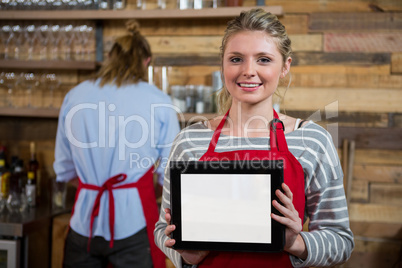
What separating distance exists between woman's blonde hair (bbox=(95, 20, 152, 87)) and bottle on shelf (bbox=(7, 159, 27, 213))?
1.02m

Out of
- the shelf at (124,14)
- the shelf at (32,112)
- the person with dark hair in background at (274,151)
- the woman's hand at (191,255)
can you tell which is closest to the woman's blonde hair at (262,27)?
the person with dark hair in background at (274,151)

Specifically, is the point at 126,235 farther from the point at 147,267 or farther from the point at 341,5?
the point at 341,5

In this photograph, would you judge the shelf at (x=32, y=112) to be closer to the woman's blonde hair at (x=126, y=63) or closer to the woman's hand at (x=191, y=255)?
the woman's blonde hair at (x=126, y=63)

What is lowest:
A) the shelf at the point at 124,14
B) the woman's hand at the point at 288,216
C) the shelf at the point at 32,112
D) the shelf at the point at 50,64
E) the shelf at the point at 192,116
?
the woman's hand at the point at 288,216

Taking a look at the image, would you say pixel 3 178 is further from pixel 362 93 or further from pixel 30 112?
pixel 362 93

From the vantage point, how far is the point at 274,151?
1.02 m

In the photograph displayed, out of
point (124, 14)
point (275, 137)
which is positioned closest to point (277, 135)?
point (275, 137)

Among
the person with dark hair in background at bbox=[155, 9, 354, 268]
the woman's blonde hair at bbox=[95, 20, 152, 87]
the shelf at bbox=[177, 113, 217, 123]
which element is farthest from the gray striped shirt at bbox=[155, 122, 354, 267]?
the shelf at bbox=[177, 113, 217, 123]

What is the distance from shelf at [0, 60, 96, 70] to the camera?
2781 millimetres

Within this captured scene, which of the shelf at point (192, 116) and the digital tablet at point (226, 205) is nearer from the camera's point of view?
the digital tablet at point (226, 205)

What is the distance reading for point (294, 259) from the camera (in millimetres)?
1034

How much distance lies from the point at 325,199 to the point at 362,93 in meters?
1.75

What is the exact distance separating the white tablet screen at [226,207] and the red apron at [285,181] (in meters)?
0.09

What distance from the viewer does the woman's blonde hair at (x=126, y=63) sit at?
75.2 inches
